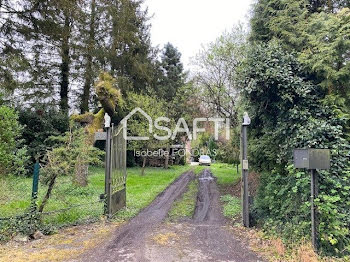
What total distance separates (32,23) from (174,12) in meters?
6.51

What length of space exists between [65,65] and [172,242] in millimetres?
12626

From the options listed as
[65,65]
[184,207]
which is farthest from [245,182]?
[65,65]

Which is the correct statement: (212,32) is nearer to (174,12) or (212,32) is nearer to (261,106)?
(174,12)

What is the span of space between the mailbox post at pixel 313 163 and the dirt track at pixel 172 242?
1.02 m

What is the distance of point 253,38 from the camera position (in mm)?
8195

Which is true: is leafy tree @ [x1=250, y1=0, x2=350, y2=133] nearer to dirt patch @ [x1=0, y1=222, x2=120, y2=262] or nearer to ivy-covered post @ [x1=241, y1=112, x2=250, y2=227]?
ivy-covered post @ [x1=241, y1=112, x2=250, y2=227]

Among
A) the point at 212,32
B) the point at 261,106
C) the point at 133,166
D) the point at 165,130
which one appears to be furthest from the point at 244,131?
the point at 133,166

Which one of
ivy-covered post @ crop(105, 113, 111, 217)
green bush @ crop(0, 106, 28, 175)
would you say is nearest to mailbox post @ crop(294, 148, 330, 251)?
ivy-covered post @ crop(105, 113, 111, 217)

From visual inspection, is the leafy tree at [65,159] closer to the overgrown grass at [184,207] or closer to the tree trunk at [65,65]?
the overgrown grass at [184,207]

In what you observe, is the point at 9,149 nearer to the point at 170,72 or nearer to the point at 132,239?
the point at 132,239

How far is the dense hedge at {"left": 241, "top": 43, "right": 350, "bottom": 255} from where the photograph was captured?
13.3 ft

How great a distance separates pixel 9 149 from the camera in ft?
21.4

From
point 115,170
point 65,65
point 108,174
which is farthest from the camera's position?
point 65,65

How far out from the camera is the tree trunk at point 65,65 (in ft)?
Result: 38.0
